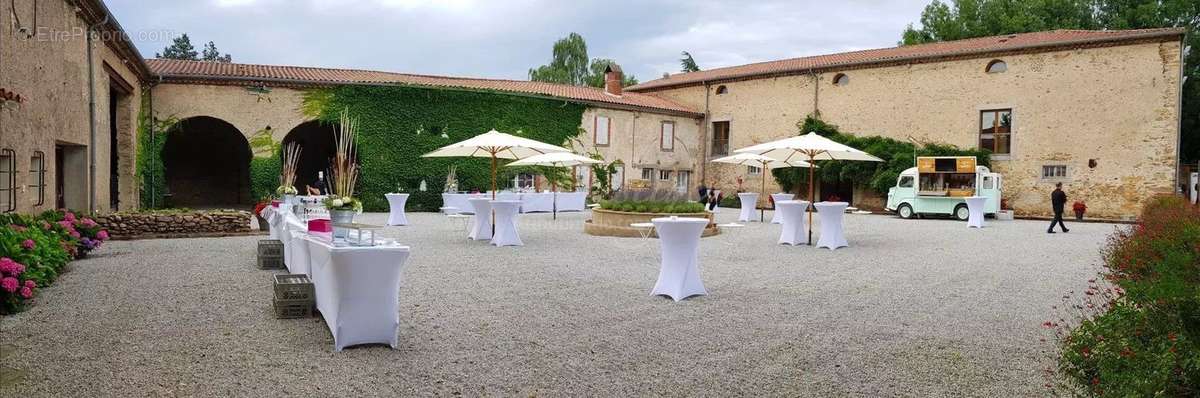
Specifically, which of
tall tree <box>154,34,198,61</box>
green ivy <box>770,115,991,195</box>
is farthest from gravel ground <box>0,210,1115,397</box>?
tall tree <box>154,34,198,61</box>

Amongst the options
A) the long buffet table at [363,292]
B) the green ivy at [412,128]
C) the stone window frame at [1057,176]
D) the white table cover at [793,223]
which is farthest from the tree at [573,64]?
the long buffet table at [363,292]

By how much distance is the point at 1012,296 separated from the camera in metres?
6.54

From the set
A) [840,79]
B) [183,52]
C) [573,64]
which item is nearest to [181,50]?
[183,52]

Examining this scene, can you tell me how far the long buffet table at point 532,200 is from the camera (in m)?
19.0

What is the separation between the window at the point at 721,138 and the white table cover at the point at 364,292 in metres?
23.2

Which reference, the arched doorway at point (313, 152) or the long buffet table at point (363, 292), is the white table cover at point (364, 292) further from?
the arched doorway at point (313, 152)

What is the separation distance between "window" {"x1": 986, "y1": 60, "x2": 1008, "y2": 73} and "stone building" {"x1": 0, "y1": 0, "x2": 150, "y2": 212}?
20.8 metres

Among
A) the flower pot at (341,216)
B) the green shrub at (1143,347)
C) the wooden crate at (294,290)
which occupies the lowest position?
the wooden crate at (294,290)

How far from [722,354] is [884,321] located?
165 centimetres

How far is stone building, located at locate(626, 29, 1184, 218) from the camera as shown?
61.2 feet

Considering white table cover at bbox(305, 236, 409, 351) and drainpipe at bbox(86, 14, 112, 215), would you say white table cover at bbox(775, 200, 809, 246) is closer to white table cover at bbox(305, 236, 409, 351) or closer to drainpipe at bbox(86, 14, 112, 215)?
white table cover at bbox(305, 236, 409, 351)

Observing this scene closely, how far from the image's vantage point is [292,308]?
5137 millimetres

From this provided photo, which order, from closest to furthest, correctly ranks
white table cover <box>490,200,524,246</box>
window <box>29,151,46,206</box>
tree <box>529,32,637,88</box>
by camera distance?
window <box>29,151,46,206</box>, white table cover <box>490,200,524,246</box>, tree <box>529,32,637,88</box>

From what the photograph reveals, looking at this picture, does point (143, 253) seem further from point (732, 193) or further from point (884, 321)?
point (732, 193)
